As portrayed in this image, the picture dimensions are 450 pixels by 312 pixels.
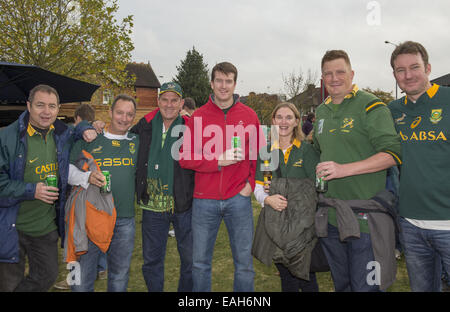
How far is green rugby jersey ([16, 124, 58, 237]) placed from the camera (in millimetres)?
3037

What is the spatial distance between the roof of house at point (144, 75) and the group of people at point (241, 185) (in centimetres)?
4497

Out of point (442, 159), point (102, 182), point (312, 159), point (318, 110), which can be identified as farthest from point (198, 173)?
point (442, 159)

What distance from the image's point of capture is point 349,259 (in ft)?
9.07

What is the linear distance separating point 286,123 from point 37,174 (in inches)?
108

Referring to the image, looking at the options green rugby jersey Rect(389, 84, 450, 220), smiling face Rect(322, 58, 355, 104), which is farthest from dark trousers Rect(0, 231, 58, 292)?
green rugby jersey Rect(389, 84, 450, 220)

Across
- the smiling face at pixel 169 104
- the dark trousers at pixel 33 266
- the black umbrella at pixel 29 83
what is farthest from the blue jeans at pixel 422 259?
the black umbrella at pixel 29 83

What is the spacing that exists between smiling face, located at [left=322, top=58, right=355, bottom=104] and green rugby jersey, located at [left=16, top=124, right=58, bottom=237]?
301cm

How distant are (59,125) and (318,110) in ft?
9.55

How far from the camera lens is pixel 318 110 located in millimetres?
3221

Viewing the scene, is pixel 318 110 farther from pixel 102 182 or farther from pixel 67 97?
pixel 67 97

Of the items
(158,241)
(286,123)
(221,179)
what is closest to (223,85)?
(286,123)

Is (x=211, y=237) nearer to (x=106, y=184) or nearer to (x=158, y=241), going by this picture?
(x=158, y=241)

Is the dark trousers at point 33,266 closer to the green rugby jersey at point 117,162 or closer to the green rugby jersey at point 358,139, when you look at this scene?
the green rugby jersey at point 117,162

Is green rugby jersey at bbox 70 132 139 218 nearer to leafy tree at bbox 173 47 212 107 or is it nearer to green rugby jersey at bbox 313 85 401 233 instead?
green rugby jersey at bbox 313 85 401 233
